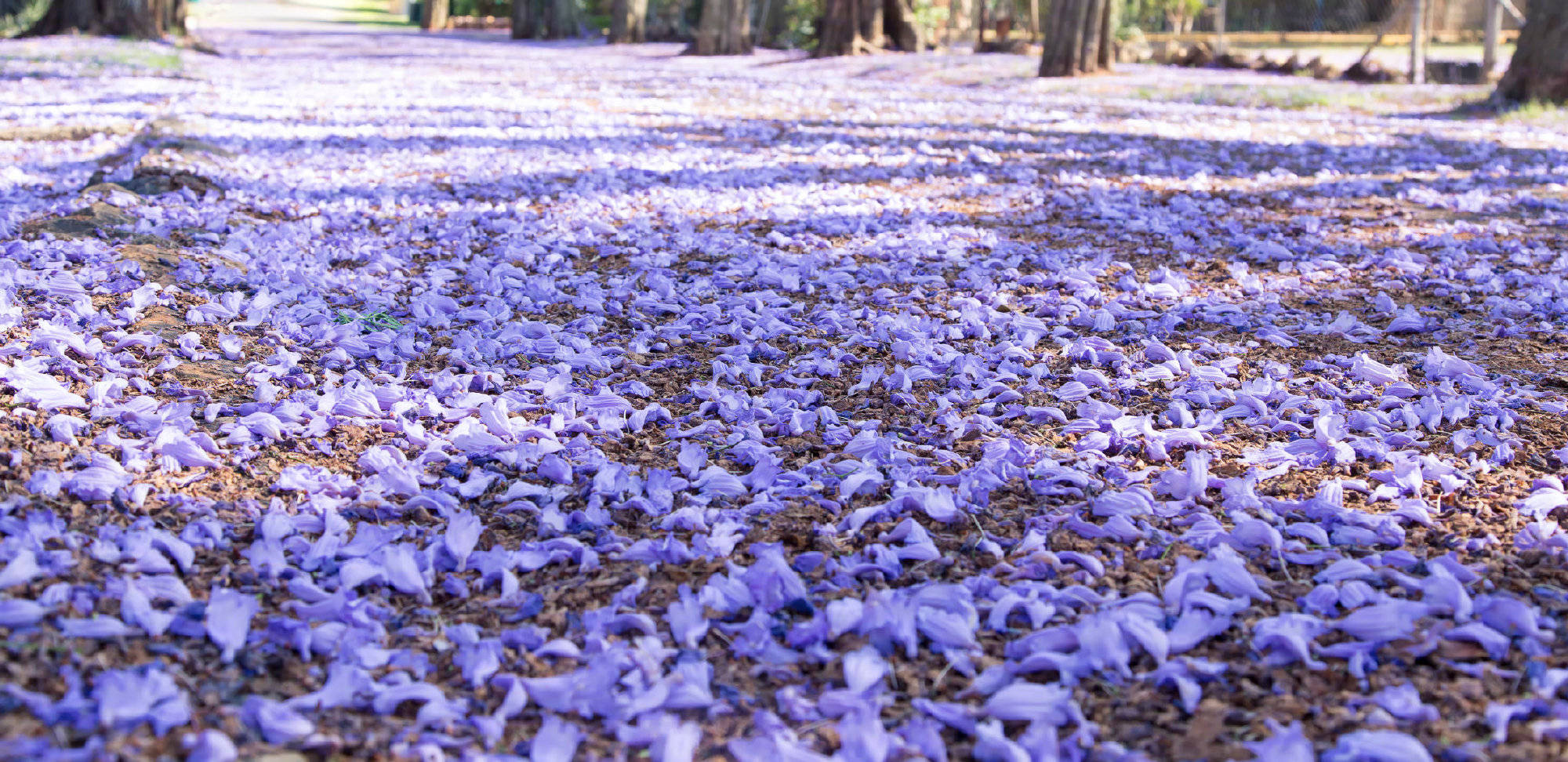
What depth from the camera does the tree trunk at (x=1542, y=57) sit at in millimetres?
10508

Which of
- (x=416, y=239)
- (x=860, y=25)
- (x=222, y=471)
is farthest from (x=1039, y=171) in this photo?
(x=860, y=25)

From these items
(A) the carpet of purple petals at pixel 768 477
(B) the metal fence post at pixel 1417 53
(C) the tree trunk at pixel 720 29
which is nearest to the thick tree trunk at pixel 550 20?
(C) the tree trunk at pixel 720 29

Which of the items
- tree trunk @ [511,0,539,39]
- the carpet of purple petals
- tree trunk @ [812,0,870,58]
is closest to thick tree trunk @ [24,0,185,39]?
tree trunk @ [511,0,539,39]

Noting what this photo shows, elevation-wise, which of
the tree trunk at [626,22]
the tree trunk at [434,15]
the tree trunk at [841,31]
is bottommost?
the tree trunk at [841,31]

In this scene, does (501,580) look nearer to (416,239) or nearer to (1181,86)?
(416,239)

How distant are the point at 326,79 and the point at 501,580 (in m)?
13.2

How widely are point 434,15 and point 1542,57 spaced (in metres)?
28.8

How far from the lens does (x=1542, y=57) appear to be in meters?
10.7

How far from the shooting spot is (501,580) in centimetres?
213

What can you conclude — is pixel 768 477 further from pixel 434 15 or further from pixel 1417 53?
pixel 434 15

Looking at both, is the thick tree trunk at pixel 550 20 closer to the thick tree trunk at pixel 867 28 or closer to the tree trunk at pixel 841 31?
the thick tree trunk at pixel 867 28

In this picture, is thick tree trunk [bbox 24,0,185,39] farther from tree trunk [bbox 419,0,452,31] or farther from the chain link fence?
the chain link fence

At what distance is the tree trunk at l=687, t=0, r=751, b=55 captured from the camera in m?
20.2

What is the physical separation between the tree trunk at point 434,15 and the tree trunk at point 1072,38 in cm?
2263
